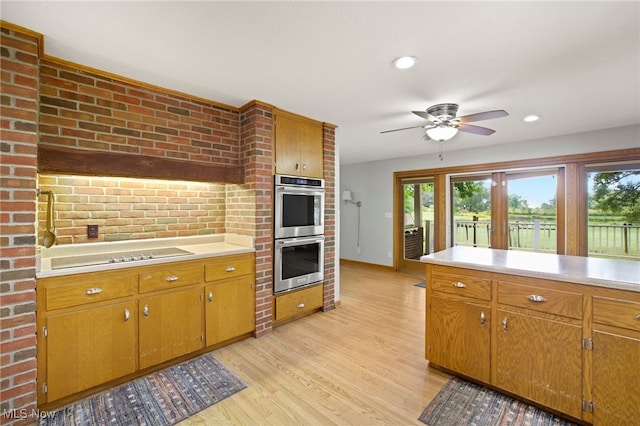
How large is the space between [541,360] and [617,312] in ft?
1.67

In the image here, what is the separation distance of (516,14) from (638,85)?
1877 mm

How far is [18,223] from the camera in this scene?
5.51 ft

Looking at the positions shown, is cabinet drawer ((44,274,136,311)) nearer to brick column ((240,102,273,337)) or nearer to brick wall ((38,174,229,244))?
brick wall ((38,174,229,244))

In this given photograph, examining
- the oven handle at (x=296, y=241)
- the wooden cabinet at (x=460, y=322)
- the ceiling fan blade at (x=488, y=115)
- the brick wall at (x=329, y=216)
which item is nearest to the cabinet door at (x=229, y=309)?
the oven handle at (x=296, y=241)

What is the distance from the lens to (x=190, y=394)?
2.00 m

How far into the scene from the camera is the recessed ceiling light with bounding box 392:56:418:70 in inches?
76.2

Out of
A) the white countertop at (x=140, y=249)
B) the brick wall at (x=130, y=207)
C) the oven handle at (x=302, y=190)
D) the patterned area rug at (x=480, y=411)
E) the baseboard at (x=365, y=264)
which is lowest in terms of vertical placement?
the patterned area rug at (x=480, y=411)

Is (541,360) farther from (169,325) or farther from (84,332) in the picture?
(84,332)

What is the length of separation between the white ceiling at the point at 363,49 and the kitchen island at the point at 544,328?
1.43m

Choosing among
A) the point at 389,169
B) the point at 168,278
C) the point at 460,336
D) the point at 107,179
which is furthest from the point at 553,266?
the point at 389,169

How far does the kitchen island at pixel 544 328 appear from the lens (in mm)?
1590

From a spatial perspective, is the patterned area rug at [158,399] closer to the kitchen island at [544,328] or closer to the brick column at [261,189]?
the brick column at [261,189]

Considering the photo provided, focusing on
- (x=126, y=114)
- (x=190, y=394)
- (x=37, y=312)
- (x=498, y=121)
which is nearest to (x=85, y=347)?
(x=37, y=312)

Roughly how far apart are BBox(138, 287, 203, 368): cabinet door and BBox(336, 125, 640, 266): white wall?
14.4 ft
